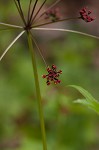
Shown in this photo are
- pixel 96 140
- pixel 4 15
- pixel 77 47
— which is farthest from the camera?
pixel 77 47

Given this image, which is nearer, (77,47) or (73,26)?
(77,47)

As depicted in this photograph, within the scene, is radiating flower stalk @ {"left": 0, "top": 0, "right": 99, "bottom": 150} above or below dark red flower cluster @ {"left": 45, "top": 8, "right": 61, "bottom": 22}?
below

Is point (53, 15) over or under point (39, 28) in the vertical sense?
over

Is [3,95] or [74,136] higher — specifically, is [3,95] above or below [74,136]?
above

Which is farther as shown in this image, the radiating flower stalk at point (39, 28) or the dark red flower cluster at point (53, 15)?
the dark red flower cluster at point (53, 15)

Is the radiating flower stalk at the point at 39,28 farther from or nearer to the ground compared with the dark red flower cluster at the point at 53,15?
nearer to the ground

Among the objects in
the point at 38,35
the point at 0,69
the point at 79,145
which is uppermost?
the point at 38,35

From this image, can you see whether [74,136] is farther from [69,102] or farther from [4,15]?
[4,15]

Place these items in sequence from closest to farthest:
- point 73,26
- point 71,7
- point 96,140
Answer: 1. point 96,140
2. point 73,26
3. point 71,7

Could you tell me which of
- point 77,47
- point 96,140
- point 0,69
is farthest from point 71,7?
point 96,140

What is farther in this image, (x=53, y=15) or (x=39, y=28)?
(x=53, y=15)

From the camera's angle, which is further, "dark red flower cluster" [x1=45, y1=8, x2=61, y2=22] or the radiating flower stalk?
"dark red flower cluster" [x1=45, y1=8, x2=61, y2=22]
